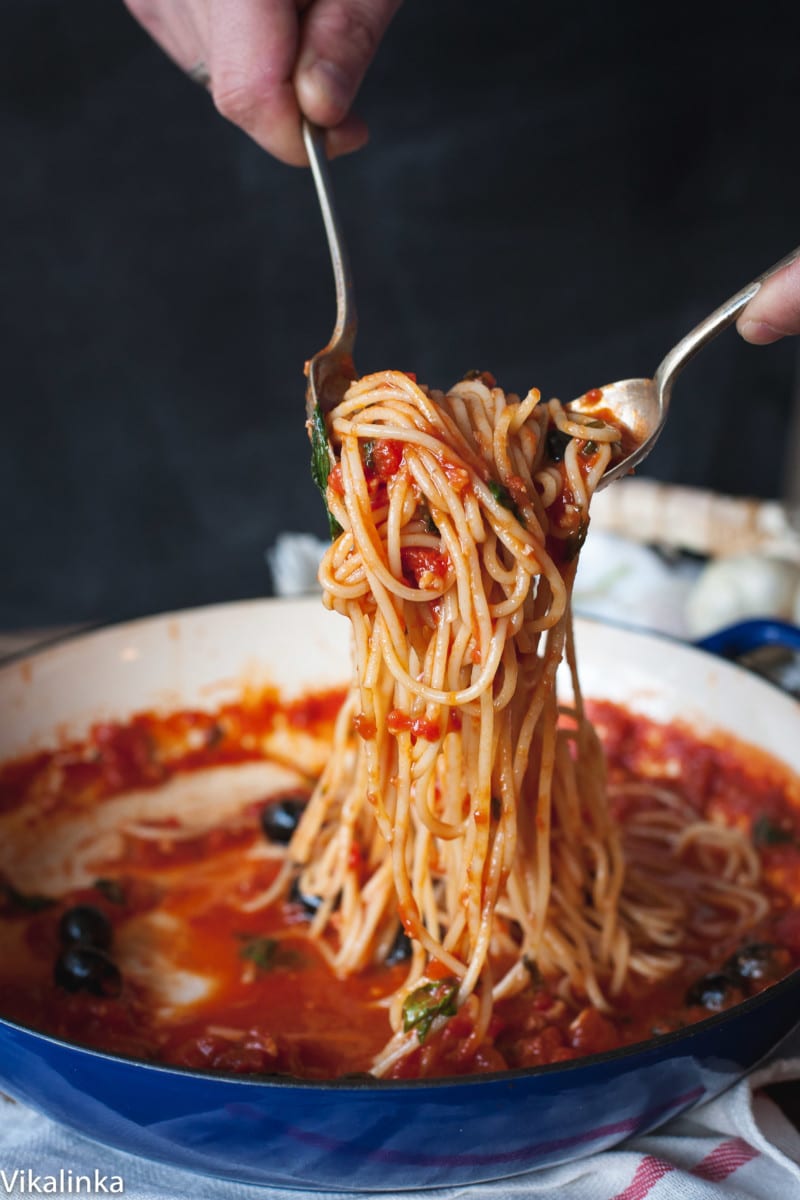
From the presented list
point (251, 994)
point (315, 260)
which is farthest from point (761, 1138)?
point (315, 260)

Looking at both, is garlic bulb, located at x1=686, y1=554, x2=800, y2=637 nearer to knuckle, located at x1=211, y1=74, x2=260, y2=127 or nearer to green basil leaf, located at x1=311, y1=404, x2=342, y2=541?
green basil leaf, located at x1=311, y1=404, x2=342, y2=541

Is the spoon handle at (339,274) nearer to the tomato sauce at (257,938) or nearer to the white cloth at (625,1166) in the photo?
the tomato sauce at (257,938)

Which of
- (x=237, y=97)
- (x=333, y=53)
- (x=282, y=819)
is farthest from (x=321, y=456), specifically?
(x=282, y=819)

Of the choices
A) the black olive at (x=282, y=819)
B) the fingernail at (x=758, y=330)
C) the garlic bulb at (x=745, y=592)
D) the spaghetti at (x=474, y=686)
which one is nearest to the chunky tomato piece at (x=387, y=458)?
the spaghetti at (x=474, y=686)

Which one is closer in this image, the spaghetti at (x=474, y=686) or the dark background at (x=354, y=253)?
the spaghetti at (x=474, y=686)

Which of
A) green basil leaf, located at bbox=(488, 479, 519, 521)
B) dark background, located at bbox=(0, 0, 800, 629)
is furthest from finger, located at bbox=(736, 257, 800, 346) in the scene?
dark background, located at bbox=(0, 0, 800, 629)

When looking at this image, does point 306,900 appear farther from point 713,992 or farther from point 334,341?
point 334,341
